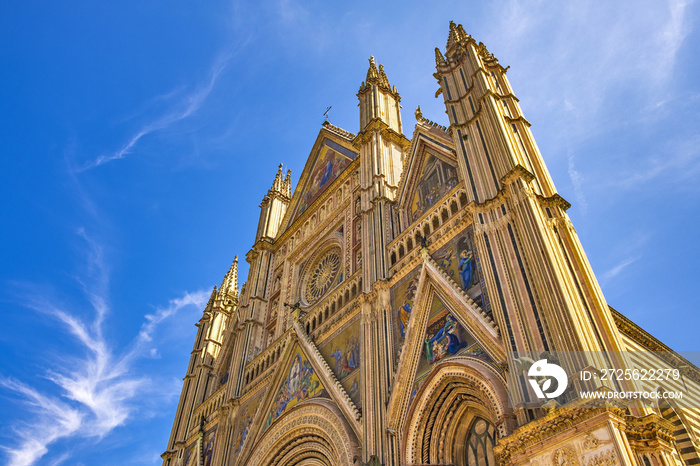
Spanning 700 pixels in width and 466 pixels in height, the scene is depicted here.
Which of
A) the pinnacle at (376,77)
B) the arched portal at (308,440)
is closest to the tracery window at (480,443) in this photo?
the arched portal at (308,440)

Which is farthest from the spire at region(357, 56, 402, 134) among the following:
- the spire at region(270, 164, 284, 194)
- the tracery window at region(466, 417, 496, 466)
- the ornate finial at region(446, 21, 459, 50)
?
the tracery window at region(466, 417, 496, 466)

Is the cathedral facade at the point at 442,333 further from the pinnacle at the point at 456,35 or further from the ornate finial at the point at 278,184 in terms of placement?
the ornate finial at the point at 278,184

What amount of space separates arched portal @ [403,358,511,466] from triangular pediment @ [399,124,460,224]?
6333 mm

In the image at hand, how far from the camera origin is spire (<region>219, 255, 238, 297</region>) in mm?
30253

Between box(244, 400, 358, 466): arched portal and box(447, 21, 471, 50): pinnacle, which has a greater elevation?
box(447, 21, 471, 50): pinnacle

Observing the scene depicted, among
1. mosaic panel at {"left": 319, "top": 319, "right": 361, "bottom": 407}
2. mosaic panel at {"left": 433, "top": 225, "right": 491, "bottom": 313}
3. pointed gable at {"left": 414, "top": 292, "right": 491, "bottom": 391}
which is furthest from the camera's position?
mosaic panel at {"left": 319, "top": 319, "right": 361, "bottom": 407}

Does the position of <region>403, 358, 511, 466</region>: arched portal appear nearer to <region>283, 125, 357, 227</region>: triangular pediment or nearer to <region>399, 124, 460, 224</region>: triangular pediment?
<region>399, 124, 460, 224</region>: triangular pediment

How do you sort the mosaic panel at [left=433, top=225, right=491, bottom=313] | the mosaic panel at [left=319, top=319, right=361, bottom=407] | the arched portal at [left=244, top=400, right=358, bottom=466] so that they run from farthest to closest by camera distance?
the mosaic panel at [left=319, top=319, right=361, bottom=407] → the arched portal at [left=244, top=400, right=358, bottom=466] → the mosaic panel at [left=433, top=225, right=491, bottom=313]

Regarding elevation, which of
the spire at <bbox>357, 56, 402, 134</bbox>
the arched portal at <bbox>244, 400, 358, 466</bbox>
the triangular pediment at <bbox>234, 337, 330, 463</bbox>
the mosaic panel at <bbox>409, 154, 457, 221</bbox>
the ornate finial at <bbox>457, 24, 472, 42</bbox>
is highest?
the spire at <bbox>357, 56, 402, 134</bbox>

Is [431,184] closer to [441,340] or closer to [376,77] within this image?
[441,340]

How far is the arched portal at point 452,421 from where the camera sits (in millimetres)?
12138

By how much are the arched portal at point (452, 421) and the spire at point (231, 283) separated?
19.1m

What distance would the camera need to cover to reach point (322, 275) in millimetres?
22281

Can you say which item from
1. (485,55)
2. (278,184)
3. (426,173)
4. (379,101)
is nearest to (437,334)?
(426,173)
